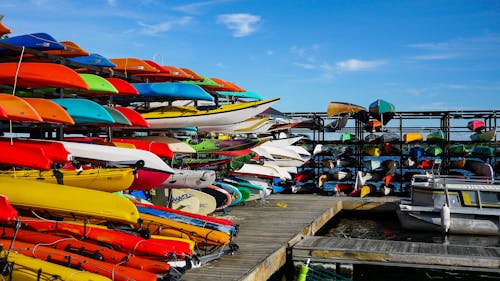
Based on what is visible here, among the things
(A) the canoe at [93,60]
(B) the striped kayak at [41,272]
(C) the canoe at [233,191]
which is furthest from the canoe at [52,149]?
(C) the canoe at [233,191]

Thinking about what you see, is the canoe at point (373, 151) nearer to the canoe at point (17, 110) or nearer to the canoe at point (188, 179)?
the canoe at point (188, 179)

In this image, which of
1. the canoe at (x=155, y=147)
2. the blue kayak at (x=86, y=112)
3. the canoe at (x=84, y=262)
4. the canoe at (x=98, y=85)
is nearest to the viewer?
the canoe at (x=84, y=262)

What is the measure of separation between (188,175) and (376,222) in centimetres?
901

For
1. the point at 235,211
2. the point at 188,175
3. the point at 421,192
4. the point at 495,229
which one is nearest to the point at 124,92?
the point at 188,175

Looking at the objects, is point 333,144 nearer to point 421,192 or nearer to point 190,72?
Answer: point 421,192

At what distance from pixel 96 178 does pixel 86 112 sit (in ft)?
4.81

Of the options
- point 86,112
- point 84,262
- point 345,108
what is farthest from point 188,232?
point 345,108

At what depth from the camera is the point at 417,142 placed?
2438 cm

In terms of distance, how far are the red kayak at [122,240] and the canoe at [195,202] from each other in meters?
4.81

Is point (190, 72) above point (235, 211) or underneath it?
above

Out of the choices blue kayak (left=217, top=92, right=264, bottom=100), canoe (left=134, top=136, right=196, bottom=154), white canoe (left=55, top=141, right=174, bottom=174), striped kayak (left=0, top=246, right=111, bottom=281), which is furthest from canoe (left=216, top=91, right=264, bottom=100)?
striped kayak (left=0, top=246, right=111, bottom=281)

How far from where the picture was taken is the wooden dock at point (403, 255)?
36.5 ft

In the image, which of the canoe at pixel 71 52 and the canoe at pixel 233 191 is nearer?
the canoe at pixel 71 52

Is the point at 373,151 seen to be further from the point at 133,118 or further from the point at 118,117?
the point at 118,117
